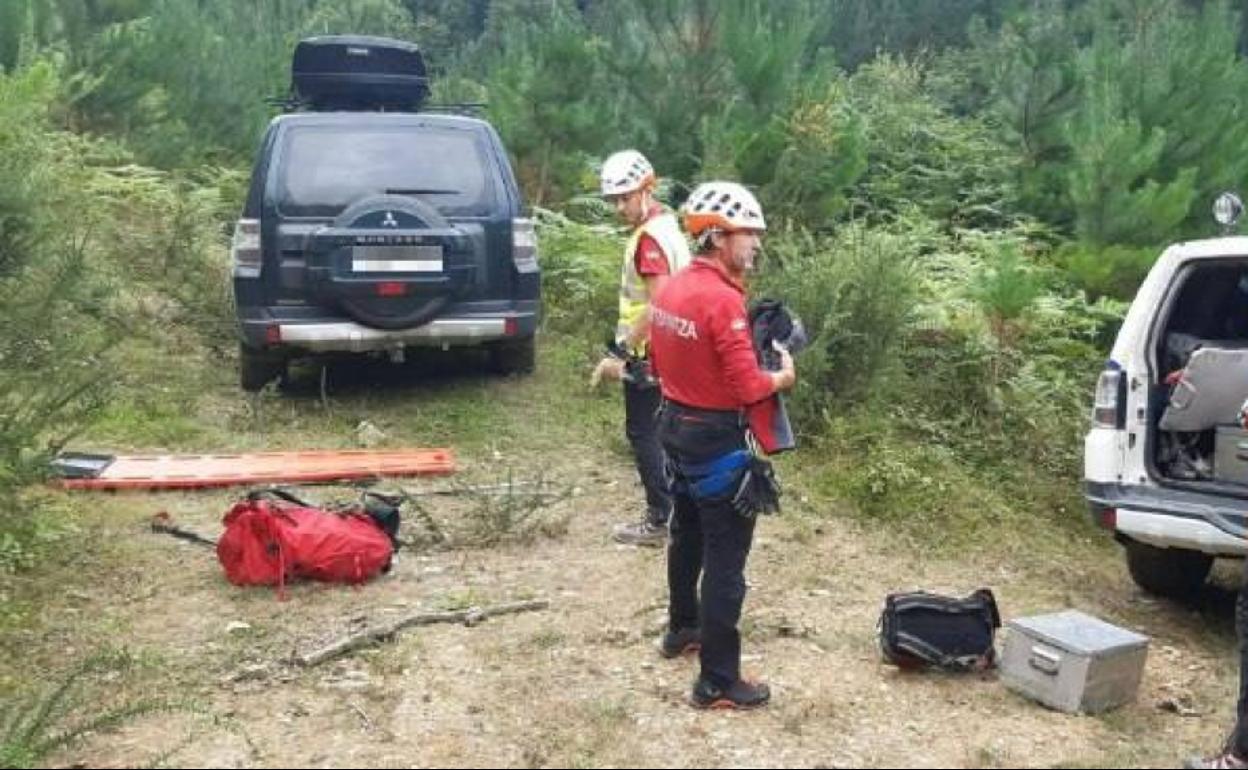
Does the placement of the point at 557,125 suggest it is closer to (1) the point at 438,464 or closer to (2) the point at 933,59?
(1) the point at 438,464

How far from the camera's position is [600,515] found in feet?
23.2

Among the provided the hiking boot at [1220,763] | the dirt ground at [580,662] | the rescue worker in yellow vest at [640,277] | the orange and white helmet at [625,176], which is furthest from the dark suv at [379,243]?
the hiking boot at [1220,763]

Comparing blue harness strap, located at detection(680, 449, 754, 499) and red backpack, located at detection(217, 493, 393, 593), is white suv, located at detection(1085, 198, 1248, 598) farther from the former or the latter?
red backpack, located at detection(217, 493, 393, 593)

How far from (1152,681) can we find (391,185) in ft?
18.5

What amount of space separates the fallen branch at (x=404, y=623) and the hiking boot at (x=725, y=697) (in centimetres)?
118

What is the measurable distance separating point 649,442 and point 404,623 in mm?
1573

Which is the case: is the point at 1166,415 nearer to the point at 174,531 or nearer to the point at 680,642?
the point at 680,642

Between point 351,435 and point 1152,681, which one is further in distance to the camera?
point 351,435

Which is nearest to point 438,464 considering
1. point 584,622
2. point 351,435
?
point 351,435

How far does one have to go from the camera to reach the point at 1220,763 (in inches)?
164

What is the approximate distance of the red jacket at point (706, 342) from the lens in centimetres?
434

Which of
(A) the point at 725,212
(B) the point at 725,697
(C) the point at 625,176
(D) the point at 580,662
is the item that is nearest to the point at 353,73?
(C) the point at 625,176

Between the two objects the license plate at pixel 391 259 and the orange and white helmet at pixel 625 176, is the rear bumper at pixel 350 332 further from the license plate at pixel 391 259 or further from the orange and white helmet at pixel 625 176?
the orange and white helmet at pixel 625 176

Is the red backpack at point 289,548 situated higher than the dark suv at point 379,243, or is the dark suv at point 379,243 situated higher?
the dark suv at point 379,243
